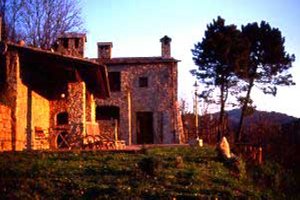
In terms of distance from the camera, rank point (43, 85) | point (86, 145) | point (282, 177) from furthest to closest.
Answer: point (43, 85) < point (86, 145) < point (282, 177)

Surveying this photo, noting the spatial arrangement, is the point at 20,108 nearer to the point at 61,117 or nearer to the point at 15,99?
the point at 15,99

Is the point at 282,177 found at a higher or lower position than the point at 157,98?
lower

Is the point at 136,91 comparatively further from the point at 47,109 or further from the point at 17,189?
the point at 17,189

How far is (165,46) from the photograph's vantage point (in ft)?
109

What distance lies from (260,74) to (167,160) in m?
23.1

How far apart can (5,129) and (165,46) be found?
1898cm

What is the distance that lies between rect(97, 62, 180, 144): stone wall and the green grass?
18406mm

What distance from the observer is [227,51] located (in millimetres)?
33531

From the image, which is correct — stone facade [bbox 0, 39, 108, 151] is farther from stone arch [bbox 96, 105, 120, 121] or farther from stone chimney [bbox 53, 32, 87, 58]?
stone arch [bbox 96, 105, 120, 121]

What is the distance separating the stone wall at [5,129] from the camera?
49.9ft

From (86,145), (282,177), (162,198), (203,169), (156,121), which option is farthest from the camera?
(156,121)

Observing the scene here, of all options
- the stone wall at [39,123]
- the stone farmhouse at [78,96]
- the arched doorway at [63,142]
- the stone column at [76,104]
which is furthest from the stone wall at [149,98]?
the stone column at [76,104]

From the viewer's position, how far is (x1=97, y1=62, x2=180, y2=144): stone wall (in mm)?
32125

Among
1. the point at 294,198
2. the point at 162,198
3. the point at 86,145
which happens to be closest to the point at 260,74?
the point at 86,145
